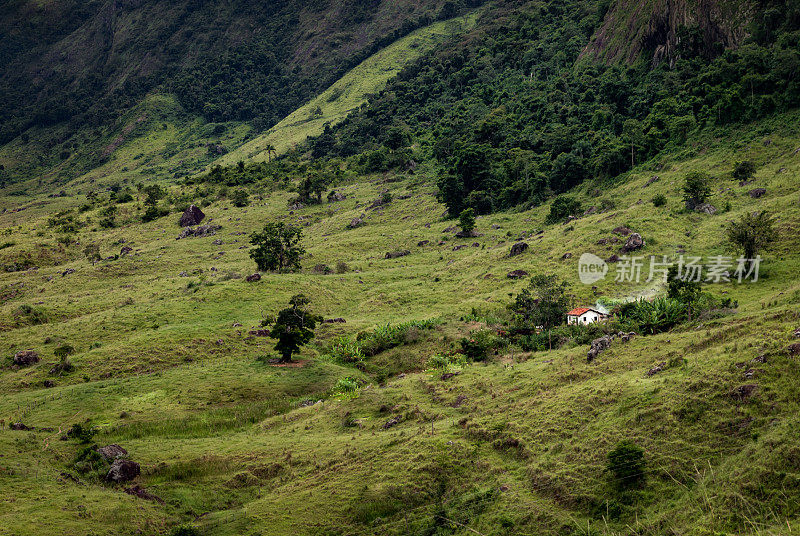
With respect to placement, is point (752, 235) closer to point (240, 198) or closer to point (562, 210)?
point (562, 210)

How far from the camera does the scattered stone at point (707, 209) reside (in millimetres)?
63000

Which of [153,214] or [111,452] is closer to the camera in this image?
[111,452]

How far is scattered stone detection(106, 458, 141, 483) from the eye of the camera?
3006 cm

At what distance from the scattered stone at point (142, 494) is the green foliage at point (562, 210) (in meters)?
67.5

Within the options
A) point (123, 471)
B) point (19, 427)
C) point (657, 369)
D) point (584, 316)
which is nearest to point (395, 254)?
point (584, 316)

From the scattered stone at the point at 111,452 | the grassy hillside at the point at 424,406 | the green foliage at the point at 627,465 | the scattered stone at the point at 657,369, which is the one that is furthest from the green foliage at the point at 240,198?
the green foliage at the point at 627,465

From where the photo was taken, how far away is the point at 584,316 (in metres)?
47.8

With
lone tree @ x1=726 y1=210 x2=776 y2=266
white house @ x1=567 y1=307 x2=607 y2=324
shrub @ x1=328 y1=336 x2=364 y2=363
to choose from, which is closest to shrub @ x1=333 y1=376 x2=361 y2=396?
shrub @ x1=328 y1=336 x2=364 y2=363

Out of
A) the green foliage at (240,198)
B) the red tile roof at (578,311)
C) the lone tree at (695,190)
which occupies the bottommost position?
the red tile roof at (578,311)

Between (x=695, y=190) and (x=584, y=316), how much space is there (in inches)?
1119

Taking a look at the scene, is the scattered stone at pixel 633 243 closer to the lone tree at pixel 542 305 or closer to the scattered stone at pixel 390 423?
the lone tree at pixel 542 305

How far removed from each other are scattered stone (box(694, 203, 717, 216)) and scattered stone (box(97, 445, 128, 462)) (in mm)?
Result: 63415

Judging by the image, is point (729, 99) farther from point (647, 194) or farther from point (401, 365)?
point (401, 365)

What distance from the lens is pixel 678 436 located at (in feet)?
77.8
